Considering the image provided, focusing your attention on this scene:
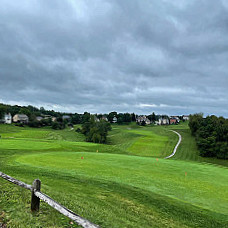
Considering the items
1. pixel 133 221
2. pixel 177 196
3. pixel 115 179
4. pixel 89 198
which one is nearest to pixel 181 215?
pixel 177 196

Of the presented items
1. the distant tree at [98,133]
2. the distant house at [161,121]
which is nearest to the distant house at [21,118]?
the distant tree at [98,133]

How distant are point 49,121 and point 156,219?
323ft

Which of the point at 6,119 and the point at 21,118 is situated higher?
the point at 21,118

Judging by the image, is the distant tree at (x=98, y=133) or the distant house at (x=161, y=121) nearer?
the distant tree at (x=98, y=133)

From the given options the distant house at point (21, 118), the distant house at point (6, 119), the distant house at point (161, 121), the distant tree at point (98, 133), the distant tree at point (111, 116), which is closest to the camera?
the distant tree at point (98, 133)

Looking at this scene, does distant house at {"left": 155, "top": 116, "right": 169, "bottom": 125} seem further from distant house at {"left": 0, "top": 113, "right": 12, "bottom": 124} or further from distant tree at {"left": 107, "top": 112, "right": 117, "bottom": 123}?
distant house at {"left": 0, "top": 113, "right": 12, "bottom": 124}

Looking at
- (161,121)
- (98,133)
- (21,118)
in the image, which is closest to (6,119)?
(21,118)

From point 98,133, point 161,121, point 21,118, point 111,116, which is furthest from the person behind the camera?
point 161,121

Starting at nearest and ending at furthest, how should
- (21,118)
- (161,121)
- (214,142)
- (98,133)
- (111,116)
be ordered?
(214,142) → (98,133) → (21,118) → (111,116) → (161,121)

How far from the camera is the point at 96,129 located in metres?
69.2

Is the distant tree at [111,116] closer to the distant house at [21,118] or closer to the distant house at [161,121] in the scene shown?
the distant house at [161,121]

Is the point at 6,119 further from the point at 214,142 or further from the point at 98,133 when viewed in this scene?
the point at 214,142

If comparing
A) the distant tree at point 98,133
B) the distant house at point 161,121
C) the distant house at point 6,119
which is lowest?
the distant tree at point 98,133

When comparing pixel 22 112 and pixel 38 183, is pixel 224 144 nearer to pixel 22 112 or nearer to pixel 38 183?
pixel 38 183
